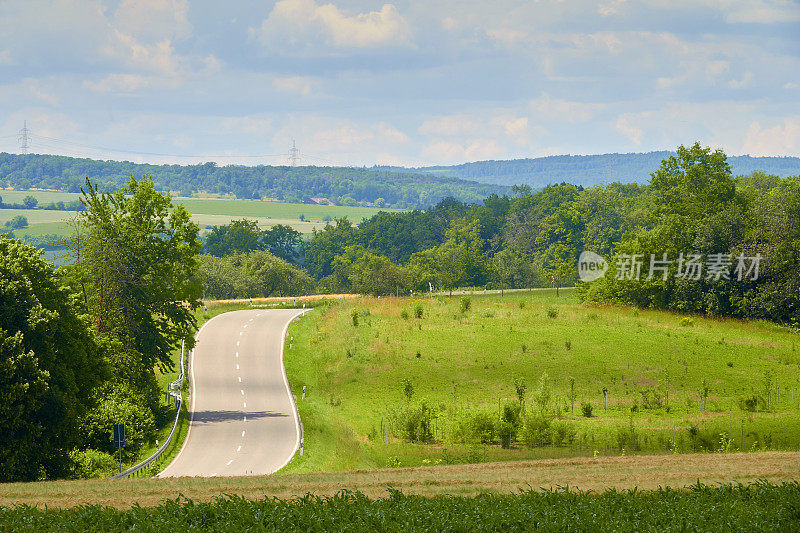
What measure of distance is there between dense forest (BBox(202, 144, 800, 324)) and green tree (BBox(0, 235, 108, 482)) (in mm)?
51828

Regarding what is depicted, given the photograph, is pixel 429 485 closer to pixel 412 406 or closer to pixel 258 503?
pixel 258 503

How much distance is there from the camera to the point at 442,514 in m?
17.0

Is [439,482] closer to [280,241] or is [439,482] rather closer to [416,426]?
[416,426]

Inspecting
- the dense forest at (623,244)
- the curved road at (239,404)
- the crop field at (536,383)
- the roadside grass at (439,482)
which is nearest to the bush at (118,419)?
the curved road at (239,404)

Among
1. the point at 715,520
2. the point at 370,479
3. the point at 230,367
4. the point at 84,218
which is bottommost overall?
the point at 230,367

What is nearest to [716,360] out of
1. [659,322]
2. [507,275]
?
[659,322]

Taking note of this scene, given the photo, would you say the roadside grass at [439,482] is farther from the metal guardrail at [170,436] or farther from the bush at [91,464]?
the bush at [91,464]

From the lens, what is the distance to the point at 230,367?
5541 centimetres

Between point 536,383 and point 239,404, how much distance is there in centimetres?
1733

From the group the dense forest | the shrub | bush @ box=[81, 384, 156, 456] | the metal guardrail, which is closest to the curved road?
the metal guardrail

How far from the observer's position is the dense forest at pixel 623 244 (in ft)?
215

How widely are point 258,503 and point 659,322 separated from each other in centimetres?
4763

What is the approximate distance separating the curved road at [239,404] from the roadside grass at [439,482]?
381 inches

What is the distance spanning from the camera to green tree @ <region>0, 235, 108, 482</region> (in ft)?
86.2
